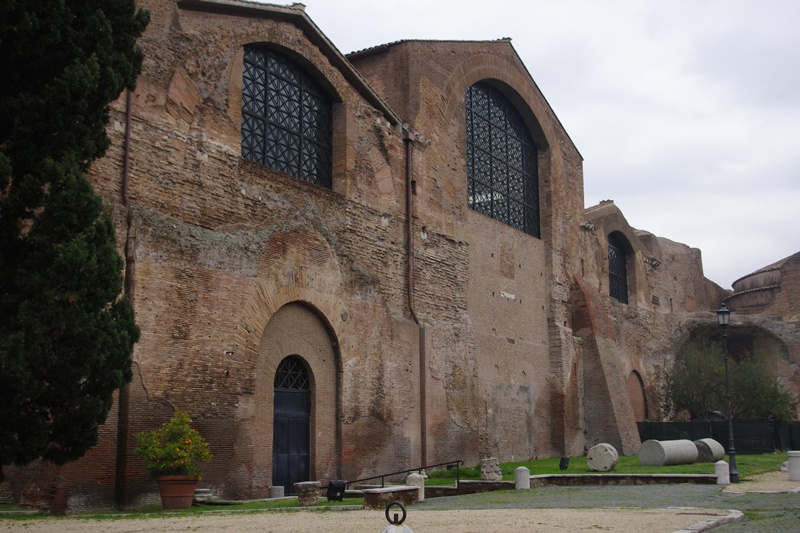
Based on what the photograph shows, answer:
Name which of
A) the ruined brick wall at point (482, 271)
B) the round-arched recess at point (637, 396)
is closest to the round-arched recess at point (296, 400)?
the ruined brick wall at point (482, 271)

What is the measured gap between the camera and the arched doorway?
14516mm

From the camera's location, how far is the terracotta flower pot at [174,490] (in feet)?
37.6

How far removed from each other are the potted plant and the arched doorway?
2787 mm

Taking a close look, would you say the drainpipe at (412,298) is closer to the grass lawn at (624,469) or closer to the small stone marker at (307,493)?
the grass lawn at (624,469)

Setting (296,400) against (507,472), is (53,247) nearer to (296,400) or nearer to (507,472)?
(296,400)

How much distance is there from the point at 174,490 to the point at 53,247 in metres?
4.82

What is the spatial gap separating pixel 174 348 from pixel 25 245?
15.4ft

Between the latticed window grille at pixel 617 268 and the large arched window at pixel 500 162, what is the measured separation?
5962 millimetres

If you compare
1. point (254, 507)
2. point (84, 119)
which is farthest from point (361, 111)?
point (84, 119)

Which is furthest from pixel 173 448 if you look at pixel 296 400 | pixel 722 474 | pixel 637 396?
pixel 637 396

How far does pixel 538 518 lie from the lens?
931cm

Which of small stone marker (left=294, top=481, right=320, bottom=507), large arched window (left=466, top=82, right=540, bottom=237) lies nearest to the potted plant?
small stone marker (left=294, top=481, right=320, bottom=507)

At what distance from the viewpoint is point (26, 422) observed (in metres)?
7.63

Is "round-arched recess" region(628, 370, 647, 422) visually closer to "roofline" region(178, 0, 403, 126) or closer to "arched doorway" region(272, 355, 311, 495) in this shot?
"roofline" region(178, 0, 403, 126)
